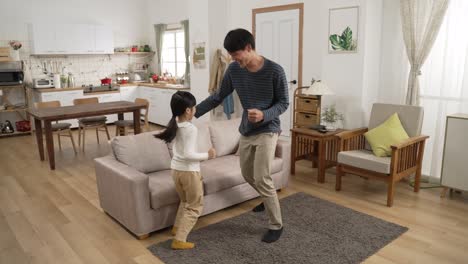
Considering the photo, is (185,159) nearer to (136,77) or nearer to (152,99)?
(152,99)

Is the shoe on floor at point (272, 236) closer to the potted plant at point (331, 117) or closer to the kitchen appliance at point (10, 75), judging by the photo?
the potted plant at point (331, 117)

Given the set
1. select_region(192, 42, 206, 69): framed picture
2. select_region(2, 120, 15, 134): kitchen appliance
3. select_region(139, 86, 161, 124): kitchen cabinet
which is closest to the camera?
select_region(192, 42, 206, 69): framed picture

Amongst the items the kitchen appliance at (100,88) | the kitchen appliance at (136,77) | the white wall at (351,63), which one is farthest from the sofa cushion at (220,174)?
the kitchen appliance at (136,77)

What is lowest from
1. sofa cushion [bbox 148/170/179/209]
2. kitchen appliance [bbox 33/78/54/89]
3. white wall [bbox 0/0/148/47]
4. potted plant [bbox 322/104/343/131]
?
sofa cushion [bbox 148/170/179/209]

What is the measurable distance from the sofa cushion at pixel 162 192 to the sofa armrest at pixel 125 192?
50mm

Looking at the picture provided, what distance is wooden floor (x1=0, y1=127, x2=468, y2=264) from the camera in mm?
2760

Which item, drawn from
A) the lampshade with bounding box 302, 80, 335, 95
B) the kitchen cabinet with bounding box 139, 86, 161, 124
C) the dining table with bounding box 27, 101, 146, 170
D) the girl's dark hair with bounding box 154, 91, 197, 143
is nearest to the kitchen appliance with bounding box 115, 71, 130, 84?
the kitchen cabinet with bounding box 139, 86, 161, 124

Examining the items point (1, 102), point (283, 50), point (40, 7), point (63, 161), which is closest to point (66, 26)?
point (40, 7)

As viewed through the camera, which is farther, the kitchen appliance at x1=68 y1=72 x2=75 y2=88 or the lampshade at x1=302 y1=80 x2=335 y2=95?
the kitchen appliance at x1=68 y1=72 x2=75 y2=88

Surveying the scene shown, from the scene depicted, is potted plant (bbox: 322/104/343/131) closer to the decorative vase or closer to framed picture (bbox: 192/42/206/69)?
framed picture (bbox: 192/42/206/69)

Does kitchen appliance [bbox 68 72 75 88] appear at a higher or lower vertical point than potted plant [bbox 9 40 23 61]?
lower

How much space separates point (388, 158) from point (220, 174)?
169cm

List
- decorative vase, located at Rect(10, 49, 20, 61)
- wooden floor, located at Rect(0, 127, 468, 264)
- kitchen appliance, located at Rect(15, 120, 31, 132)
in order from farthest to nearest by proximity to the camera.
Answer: kitchen appliance, located at Rect(15, 120, 31, 132)
decorative vase, located at Rect(10, 49, 20, 61)
wooden floor, located at Rect(0, 127, 468, 264)

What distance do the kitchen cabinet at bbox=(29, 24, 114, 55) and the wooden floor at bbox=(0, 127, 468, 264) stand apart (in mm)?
3011
